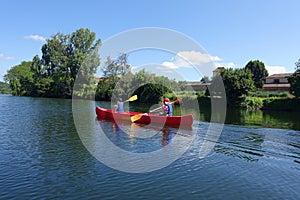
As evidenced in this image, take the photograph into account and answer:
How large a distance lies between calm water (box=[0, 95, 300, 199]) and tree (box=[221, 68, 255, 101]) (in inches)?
1310

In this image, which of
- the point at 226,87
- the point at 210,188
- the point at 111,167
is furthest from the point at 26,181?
the point at 226,87

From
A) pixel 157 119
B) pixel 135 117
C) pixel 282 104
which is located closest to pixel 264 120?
pixel 157 119

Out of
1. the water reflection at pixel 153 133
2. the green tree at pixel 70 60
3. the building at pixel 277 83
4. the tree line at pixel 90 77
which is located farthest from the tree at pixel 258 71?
the water reflection at pixel 153 133

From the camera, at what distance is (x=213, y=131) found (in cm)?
1759

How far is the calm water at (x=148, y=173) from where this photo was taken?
734 centimetres

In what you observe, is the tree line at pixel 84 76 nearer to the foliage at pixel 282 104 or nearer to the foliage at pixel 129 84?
the foliage at pixel 129 84

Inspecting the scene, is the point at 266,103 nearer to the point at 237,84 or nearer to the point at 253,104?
the point at 253,104

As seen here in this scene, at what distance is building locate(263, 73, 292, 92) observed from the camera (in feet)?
215

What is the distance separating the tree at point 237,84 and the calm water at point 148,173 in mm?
33277

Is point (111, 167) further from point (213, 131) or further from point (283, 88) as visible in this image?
point (283, 88)

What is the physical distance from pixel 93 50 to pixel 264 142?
5380 centimetres

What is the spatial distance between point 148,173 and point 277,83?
243 ft

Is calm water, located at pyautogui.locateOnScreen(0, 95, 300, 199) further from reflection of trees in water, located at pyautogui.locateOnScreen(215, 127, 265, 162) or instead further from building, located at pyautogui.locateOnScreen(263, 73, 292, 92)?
building, located at pyautogui.locateOnScreen(263, 73, 292, 92)

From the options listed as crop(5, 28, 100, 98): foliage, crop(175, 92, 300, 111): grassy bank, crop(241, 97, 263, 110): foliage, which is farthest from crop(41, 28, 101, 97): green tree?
crop(241, 97, 263, 110): foliage
